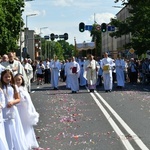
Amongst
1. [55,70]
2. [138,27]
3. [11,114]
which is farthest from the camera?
[138,27]

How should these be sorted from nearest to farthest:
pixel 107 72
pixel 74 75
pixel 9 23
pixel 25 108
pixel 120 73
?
pixel 25 108 < pixel 74 75 < pixel 107 72 < pixel 120 73 < pixel 9 23

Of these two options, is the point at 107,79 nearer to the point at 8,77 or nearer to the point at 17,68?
the point at 17,68

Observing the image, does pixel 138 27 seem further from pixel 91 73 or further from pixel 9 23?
pixel 9 23

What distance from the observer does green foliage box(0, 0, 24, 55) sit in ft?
200

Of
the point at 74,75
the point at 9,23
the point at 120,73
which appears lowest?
the point at 120,73

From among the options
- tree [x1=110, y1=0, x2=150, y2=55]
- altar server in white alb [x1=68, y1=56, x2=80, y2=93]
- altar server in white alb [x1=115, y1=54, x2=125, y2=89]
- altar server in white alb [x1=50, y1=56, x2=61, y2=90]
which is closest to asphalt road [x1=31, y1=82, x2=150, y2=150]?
altar server in white alb [x1=68, y1=56, x2=80, y2=93]

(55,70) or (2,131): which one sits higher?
(2,131)

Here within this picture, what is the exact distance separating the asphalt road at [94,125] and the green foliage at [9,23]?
40.8 meters

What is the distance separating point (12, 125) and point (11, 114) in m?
0.20

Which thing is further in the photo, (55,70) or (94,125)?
(55,70)

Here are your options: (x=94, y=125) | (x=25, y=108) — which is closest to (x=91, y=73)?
(x=94, y=125)

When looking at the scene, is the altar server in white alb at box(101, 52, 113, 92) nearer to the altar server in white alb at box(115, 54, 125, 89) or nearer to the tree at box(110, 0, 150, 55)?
the altar server in white alb at box(115, 54, 125, 89)

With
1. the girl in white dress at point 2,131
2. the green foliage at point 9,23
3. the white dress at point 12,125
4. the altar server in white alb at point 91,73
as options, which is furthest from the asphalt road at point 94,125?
the green foliage at point 9,23

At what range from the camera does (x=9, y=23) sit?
65.1m
